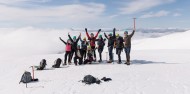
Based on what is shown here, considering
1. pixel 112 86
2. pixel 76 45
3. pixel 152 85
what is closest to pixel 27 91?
pixel 112 86

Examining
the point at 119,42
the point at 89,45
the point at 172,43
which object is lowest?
the point at 172,43

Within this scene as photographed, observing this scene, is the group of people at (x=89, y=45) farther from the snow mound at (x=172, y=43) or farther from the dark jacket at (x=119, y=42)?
the snow mound at (x=172, y=43)

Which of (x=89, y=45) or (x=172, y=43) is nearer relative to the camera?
(x=89, y=45)

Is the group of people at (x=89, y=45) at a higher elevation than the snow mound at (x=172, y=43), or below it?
higher

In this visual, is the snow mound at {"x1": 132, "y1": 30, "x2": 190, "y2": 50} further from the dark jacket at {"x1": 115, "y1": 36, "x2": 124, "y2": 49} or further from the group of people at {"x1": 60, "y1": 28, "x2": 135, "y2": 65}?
the dark jacket at {"x1": 115, "y1": 36, "x2": 124, "y2": 49}

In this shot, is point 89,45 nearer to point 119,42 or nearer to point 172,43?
point 119,42

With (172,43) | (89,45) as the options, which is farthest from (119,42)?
(172,43)

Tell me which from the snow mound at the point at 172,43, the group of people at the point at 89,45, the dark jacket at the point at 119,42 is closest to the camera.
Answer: the dark jacket at the point at 119,42

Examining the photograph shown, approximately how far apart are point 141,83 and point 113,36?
24.1ft

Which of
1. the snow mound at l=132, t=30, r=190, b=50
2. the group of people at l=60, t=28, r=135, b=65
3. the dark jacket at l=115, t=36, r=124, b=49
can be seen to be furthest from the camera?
the snow mound at l=132, t=30, r=190, b=50

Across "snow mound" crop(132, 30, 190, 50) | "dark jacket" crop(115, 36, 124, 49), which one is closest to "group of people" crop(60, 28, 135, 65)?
"dark jacket" crop(115, 36, 124, 49)

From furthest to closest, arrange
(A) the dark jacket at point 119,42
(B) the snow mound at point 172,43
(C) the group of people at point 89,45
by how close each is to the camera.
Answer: (B) the snow mound at point 172,43 < (C) the group of people at point 89,45 < (A) the dark jacket at point 119,42

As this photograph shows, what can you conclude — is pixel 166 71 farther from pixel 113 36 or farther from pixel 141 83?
pixel 113 36

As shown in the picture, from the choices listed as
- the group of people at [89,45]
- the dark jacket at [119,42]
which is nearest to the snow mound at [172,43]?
the group of people at [89,45]
